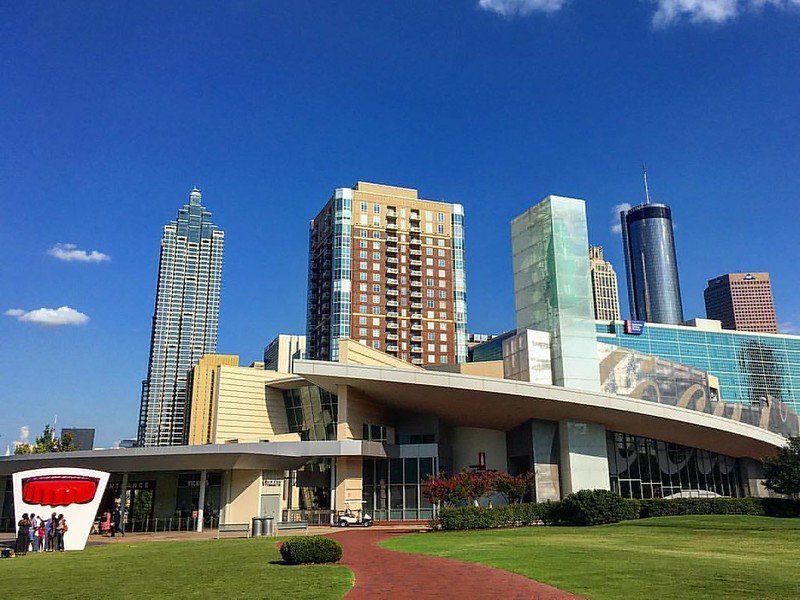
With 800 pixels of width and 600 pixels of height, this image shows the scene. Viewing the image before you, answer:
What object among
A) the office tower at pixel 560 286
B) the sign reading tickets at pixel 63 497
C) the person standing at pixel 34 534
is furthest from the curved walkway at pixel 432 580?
the office tower at pixel 560 286

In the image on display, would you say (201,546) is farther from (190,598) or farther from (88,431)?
(88,431)

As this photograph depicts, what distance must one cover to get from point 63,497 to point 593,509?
25.7m

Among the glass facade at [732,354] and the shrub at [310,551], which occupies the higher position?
the glass facade at [732,354]

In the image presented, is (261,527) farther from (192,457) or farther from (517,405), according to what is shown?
(517,405)

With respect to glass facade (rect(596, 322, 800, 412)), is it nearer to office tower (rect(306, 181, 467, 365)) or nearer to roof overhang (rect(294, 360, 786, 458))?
office tower (rect(306, 181, 467, 365))

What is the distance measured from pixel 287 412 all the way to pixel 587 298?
28.0 meters

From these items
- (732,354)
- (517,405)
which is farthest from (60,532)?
(732,354)

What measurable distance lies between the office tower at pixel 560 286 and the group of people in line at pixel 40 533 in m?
35.7

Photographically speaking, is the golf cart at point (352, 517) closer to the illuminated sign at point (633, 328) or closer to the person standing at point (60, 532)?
the person standing at point (60, 532)

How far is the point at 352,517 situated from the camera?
41375 millimetres

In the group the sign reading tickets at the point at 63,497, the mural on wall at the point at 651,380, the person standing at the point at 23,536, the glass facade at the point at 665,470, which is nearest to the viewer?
the person standing at the point at 23,536

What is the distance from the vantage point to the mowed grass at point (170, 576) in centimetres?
1453

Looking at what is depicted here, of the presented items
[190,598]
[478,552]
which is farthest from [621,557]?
[190,598]

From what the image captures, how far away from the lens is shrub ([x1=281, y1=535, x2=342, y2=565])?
19.6 metres
